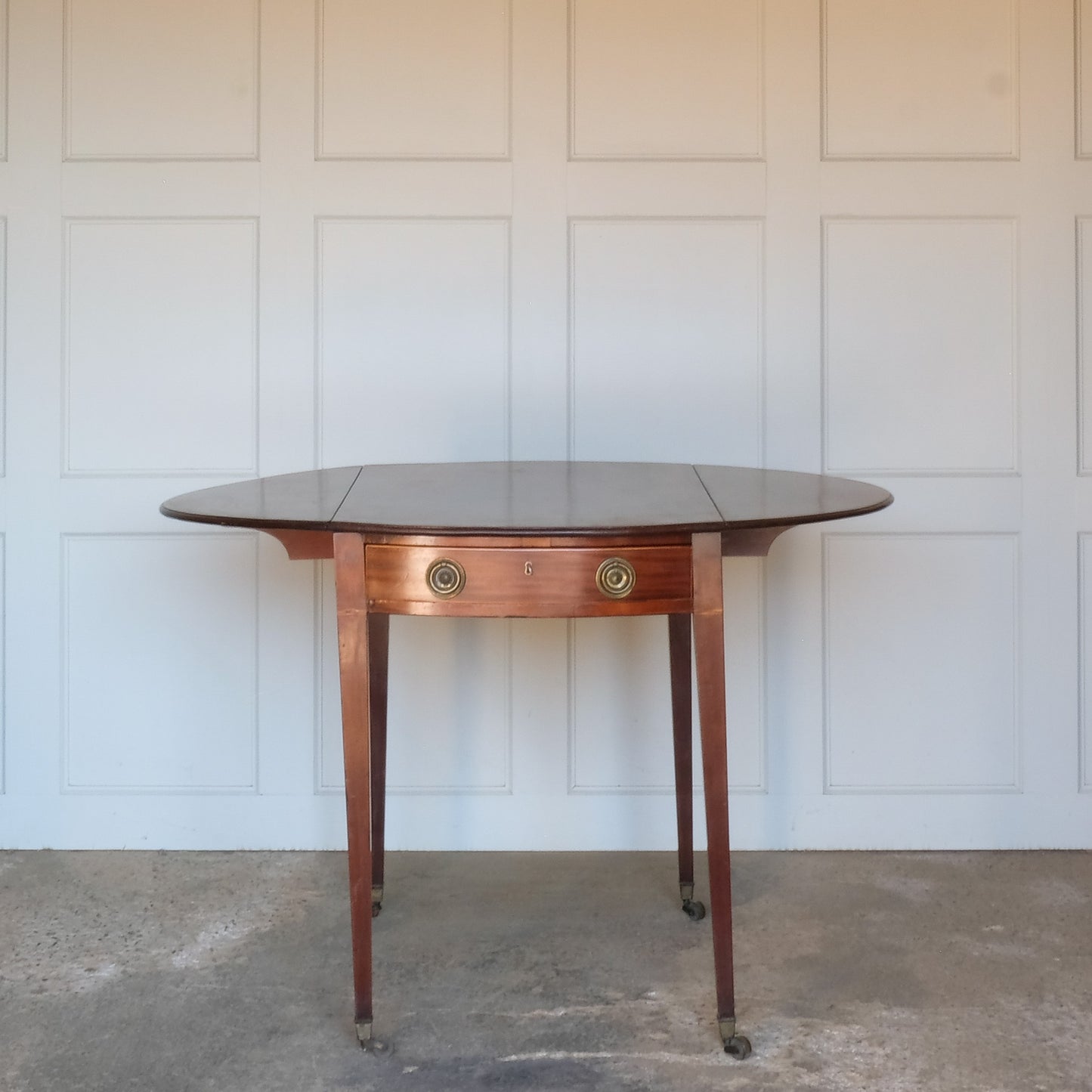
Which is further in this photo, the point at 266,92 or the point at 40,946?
the point at 266,92

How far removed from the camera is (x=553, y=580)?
1848mm

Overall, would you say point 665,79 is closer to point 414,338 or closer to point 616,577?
point 414,338

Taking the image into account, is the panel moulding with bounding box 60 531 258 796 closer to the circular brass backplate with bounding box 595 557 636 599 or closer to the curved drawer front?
the curved drawer front

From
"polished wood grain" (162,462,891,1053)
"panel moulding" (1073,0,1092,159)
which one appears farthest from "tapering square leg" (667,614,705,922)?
"panel moulding" (1073,0,1092,159)

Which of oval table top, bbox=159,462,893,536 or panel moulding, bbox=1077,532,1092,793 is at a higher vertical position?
oval table top, bbox=159,462,893,536

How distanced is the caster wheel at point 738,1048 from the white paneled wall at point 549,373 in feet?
3.13

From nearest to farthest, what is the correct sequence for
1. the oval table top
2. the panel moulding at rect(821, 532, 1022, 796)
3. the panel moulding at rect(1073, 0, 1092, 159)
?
the oval table top, the panel moulding at rect(1073, 0, 1092, 159), the panel moulding at rect(821, 532, 1022, 796)

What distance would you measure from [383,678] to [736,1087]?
1107mm

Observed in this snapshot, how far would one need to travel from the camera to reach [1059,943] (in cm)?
234

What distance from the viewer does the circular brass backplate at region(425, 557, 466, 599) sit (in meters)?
1.85

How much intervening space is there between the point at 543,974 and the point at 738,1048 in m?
0.43

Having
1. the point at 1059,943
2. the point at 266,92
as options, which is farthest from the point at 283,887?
the point at 266,92

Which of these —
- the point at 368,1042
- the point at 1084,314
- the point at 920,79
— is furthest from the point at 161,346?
the point at 1084,314

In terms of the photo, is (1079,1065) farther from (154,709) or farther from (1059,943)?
(154,709)
